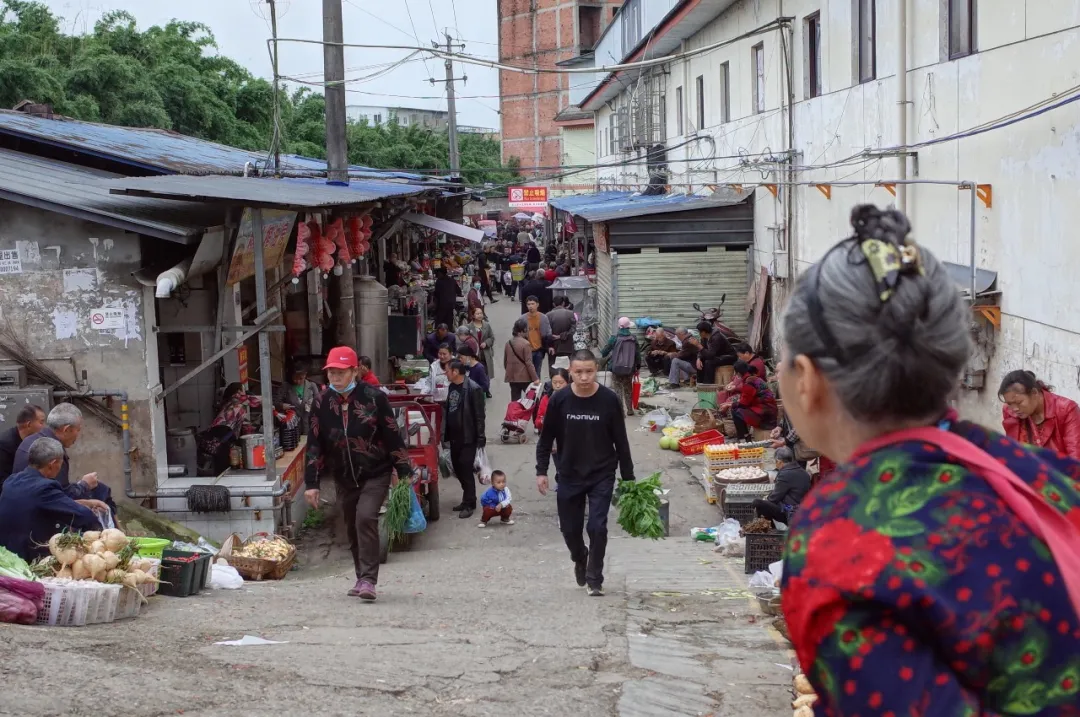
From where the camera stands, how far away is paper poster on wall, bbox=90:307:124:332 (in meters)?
10.5

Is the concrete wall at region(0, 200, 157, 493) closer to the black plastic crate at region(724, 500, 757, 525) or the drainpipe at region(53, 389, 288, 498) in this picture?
the drainpipe at region(53, 389, 288, 498)

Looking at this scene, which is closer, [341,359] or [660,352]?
[341,359]

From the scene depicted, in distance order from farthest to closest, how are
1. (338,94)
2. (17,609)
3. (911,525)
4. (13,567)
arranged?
(338,94), (13,567), (17,609), (911,525)

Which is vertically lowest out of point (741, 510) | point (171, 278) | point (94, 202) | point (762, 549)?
point (741, 510)

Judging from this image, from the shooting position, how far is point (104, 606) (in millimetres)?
7016

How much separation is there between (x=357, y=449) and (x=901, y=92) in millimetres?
7978

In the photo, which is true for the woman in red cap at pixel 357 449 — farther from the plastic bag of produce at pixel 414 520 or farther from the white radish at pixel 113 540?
the plastic bag of produce at pixel 414 520

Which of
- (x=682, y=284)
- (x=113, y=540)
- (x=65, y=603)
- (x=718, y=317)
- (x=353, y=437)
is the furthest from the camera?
(x=682, y=284)

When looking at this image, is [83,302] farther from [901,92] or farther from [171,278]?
[901,92]

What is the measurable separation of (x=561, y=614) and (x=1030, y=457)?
6.05m

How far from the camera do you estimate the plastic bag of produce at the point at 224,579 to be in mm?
8750

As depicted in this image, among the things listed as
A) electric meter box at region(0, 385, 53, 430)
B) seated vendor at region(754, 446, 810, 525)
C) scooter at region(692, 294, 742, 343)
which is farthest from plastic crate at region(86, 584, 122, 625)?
scooter at region(692, 294, 742, 343)

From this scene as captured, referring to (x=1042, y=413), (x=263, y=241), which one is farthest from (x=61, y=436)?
(x=1042, y=413)

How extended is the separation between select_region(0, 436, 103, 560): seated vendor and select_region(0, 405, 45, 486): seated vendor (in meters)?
0.98
